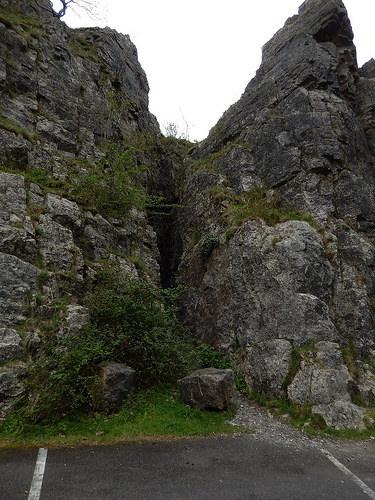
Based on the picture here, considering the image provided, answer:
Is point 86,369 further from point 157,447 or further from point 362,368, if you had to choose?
point 362,368

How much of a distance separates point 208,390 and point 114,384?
7.76ft

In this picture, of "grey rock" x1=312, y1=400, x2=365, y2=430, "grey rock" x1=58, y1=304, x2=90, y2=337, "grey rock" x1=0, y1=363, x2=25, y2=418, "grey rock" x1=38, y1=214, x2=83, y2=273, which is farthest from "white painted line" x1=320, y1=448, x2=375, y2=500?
"grey rock" x1=38, y1=214, x2=83, y2=273

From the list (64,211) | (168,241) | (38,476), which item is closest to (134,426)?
(38,476)

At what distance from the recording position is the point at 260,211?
14414 millimetres

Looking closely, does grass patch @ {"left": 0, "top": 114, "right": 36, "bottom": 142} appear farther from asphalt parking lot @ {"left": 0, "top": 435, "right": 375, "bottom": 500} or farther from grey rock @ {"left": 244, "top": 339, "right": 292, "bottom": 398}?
grey rock @ {"left": 244, "top": 339, "right": 292, "bottom": 398}

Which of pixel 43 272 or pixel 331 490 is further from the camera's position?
pixel 43 272

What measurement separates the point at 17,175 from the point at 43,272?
4.03m

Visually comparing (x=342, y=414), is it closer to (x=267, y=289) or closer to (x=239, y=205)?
(x=267, y=289)

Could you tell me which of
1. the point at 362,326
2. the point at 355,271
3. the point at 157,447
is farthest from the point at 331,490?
the point at 355,271

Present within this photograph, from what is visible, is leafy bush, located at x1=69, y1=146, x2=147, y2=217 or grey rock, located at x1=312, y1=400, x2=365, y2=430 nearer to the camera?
grey rock, located at x1=312, y1=400, x2=365, y2=430

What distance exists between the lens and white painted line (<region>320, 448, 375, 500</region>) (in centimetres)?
603

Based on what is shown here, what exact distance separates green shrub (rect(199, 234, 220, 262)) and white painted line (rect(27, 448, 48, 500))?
974 cm

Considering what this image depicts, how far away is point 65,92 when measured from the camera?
1831 cm

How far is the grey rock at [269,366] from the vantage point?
10.3 metres
